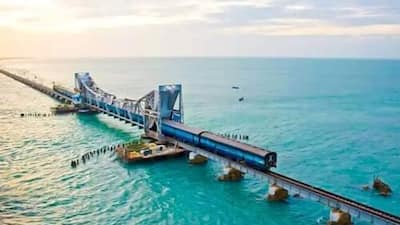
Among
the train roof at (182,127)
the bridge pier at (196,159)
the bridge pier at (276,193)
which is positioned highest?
the train roof at (182,127)

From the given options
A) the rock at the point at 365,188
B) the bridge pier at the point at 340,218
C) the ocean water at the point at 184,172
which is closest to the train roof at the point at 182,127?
the ocean water at the point at 184,172

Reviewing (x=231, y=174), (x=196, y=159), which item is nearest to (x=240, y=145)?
(x=231, y=174)

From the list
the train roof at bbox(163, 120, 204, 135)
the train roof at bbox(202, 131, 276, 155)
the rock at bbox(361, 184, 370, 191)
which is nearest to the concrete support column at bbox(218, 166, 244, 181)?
the train roof at bbox(202, 131, 276, 155)

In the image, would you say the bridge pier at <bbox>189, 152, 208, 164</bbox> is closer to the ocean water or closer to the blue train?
the ocean water

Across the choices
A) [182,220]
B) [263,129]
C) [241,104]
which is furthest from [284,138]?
[241,104]

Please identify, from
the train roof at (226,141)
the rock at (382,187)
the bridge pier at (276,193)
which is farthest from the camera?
the train roof at (226,141)

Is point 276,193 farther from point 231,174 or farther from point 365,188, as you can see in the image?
point 365,188

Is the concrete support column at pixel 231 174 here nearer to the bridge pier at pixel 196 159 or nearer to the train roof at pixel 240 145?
the train roof at pixel 240 145
